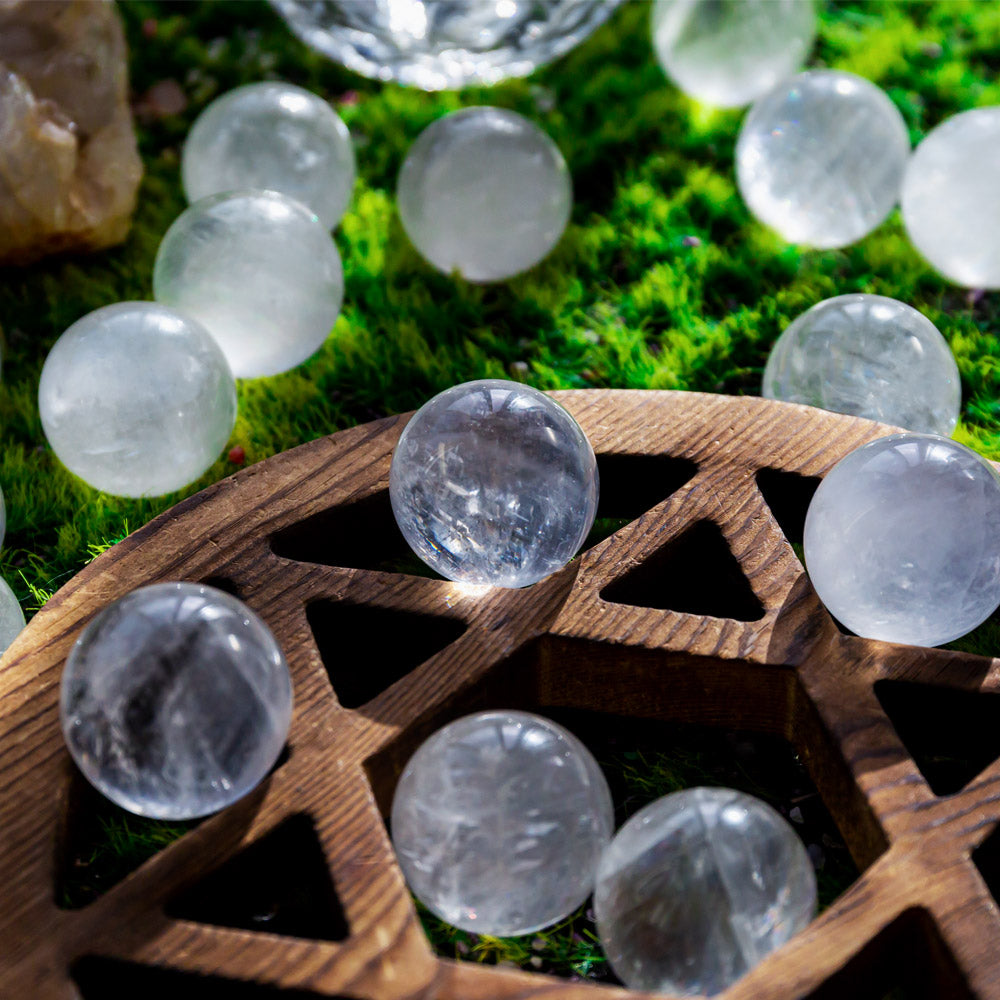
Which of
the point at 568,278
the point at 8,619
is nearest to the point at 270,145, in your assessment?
the point at 568,278

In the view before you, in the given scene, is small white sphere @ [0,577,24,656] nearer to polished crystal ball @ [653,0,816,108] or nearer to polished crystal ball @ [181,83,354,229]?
polished crystal ball @ [181,83,354,229]

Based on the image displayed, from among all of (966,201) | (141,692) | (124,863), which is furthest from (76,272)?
(966,201)

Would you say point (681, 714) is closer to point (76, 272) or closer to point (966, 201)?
point (966, 201)

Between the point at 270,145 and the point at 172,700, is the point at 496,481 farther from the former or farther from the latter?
the point at 270,145

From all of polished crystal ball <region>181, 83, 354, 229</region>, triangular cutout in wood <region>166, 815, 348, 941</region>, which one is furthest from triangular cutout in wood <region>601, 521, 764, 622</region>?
polished crystal ball <region>181, 83, 354, 229</region>

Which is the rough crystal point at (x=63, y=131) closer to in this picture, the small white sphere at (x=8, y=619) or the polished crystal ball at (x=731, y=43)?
the small white sphere at (x=8, y=619)
